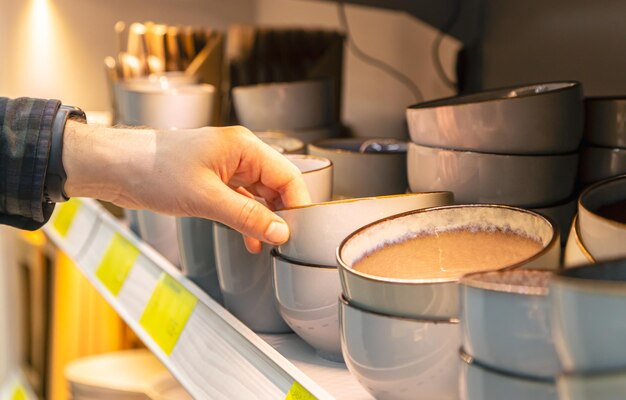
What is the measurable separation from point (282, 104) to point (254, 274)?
462 mm

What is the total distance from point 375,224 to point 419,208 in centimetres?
7

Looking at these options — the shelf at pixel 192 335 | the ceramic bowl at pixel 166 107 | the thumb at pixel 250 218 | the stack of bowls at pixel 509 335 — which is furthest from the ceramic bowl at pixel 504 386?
the ceramic bowl at pixel 166 107

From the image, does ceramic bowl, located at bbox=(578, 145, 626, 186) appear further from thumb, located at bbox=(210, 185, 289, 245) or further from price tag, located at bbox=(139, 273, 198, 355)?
price tag, located at bbox=(139, 273, 198, 355)

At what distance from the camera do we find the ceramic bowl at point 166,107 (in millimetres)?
1393

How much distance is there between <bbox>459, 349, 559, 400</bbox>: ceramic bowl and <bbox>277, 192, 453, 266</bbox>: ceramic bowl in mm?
258

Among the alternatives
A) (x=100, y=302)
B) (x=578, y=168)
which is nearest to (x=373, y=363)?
(x=578, y=168)

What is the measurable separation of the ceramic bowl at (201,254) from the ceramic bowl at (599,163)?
1.38ft

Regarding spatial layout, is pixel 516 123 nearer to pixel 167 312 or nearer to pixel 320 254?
pixel 320 254

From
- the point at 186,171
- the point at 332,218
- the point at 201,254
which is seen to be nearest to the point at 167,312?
the point at 201,254

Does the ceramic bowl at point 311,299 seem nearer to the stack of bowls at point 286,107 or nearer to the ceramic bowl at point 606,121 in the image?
the ceramic bowl at point 606,121

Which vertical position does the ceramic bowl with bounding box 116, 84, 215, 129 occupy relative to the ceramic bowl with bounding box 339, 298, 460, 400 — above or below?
above

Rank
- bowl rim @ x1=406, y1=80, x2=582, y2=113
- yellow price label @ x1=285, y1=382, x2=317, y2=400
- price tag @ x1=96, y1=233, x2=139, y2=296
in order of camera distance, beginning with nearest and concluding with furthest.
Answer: yellow price label @ x1=285, y1=382, x2=317, y2=400 < bowl rim @ x1=406, y1=80, x2=582, y2=113 < price tag @ x1=96, y1=233, x2=139, y2=296

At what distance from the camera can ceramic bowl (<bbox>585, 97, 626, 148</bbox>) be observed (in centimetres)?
83

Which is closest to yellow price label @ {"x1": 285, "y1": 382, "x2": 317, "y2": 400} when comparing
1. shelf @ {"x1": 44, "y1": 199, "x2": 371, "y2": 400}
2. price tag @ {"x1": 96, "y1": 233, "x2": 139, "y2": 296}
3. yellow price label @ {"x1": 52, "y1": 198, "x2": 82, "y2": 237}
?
shelf @ {"x1": 44, "y1": 199, "x2": 371, "y2": 400}
